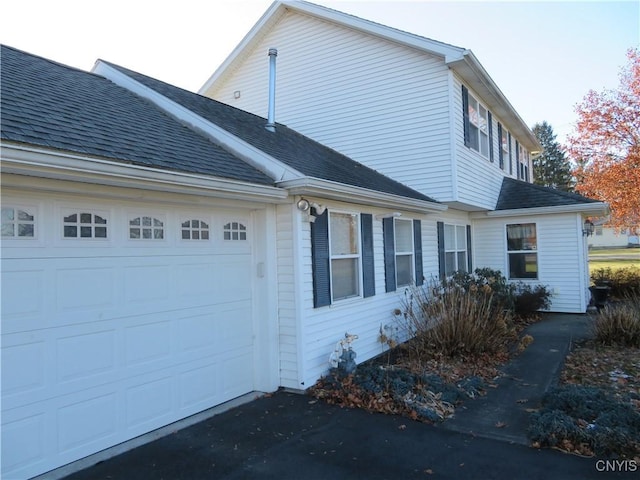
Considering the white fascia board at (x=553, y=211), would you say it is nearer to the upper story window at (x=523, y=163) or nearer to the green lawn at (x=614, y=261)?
the upper story window at (x=523, y=163)

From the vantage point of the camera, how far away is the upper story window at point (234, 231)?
19.1ft

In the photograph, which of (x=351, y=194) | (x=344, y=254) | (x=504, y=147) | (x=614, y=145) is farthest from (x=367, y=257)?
(x=614, y=145)

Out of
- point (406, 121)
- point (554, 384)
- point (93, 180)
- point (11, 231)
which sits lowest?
point (554, 384)

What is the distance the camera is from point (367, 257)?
7785 mm

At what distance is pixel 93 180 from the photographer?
3990mm

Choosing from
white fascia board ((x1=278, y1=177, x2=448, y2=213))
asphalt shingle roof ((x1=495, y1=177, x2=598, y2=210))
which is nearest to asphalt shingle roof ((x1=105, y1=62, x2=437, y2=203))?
white fascia board ((x1=278, y1=177, x2=448, y2=213))

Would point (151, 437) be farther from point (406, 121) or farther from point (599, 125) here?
point (599, 125)

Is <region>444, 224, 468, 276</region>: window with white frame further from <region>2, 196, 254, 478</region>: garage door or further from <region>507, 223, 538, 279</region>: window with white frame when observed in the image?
<region>2, 196, 254, 478</region>: garage door

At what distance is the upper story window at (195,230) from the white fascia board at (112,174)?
0.47 m

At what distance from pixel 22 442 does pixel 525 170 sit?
61.4 feet

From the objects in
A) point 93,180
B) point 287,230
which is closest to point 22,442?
point 93,180

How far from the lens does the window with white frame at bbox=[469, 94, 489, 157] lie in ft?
35.9

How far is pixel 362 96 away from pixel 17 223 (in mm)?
8604

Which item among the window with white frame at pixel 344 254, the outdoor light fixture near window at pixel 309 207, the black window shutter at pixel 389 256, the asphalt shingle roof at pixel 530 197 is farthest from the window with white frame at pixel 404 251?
the asphalt shingle roof at pixel 530 197
